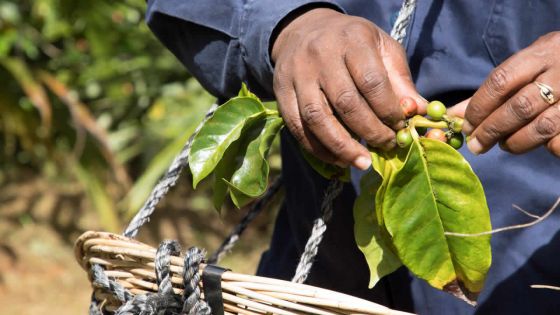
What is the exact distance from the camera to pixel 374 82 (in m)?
0.92

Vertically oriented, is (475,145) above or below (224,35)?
Answer: below

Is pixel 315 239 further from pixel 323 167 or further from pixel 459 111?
pixel 459 111

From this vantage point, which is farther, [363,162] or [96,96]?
[96,96]

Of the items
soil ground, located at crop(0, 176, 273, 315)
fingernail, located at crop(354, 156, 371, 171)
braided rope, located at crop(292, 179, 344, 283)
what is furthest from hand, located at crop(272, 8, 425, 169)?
soil ground, located at crop(0, 176, 273, 315)

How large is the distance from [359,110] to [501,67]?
6.1 inches

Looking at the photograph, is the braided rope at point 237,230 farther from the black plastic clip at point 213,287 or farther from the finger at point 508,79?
the finger at point 508,79

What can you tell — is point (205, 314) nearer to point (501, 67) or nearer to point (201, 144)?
point (201, 144)

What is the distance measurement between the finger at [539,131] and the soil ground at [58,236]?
2514 millimetres

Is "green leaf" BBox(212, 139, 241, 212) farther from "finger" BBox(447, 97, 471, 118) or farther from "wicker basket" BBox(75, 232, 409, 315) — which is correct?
"finger" BBox(447, 97, 471, 118)

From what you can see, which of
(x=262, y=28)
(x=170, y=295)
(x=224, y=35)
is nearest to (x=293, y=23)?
(x=262, y=28)

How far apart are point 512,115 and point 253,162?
316mm

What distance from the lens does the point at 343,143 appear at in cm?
95

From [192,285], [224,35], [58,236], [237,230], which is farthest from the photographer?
[58,236]

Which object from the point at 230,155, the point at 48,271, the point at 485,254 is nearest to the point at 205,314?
the point at 230,155
